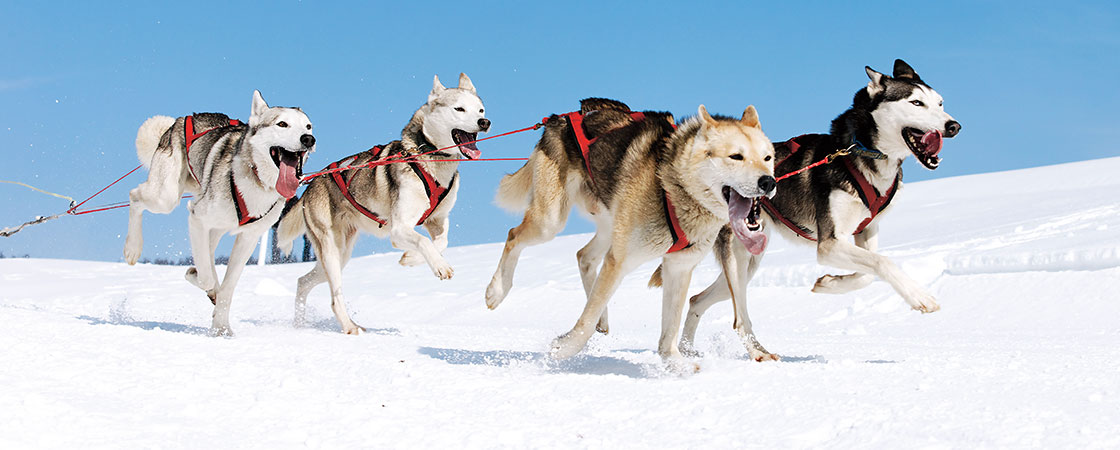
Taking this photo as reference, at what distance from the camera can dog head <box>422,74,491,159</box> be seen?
630 cm

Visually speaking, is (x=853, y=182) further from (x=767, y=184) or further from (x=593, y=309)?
(x=593, y=309)

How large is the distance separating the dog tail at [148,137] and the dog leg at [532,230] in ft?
10.7

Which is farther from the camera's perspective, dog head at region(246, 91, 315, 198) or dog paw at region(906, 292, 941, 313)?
dog head at region(246, 91, 315, 198)

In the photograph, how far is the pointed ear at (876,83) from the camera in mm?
5316

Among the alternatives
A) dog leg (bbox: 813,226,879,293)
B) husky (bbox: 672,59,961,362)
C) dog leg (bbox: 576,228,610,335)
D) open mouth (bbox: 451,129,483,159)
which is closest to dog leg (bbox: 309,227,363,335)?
open mouth (bbox: 451,129,483,159)

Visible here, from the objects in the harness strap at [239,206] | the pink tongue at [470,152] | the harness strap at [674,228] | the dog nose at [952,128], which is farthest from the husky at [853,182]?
the harness strap at [239,206]

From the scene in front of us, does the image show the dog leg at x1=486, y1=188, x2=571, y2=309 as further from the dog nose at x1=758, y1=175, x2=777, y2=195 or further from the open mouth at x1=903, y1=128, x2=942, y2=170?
the open mouth at x1=903, y1=128, x2=942, y2=170

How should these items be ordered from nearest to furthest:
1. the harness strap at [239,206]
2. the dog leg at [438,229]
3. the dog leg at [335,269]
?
the harness strap at [239,206]
the dog leg at [438,229]
the dog leg at [335,269]

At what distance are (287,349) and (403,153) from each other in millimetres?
1774

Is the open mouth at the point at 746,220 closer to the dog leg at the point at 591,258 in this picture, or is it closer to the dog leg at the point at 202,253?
the dog leg at the point at 591,258

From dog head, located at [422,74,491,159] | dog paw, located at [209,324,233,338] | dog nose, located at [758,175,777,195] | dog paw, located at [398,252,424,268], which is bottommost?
dog paw, located at [209,324,233,338]

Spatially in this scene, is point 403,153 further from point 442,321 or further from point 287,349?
point 442,321

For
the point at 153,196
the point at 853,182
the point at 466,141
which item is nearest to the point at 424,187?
the point at 466,141

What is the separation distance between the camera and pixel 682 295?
15.2 feet
